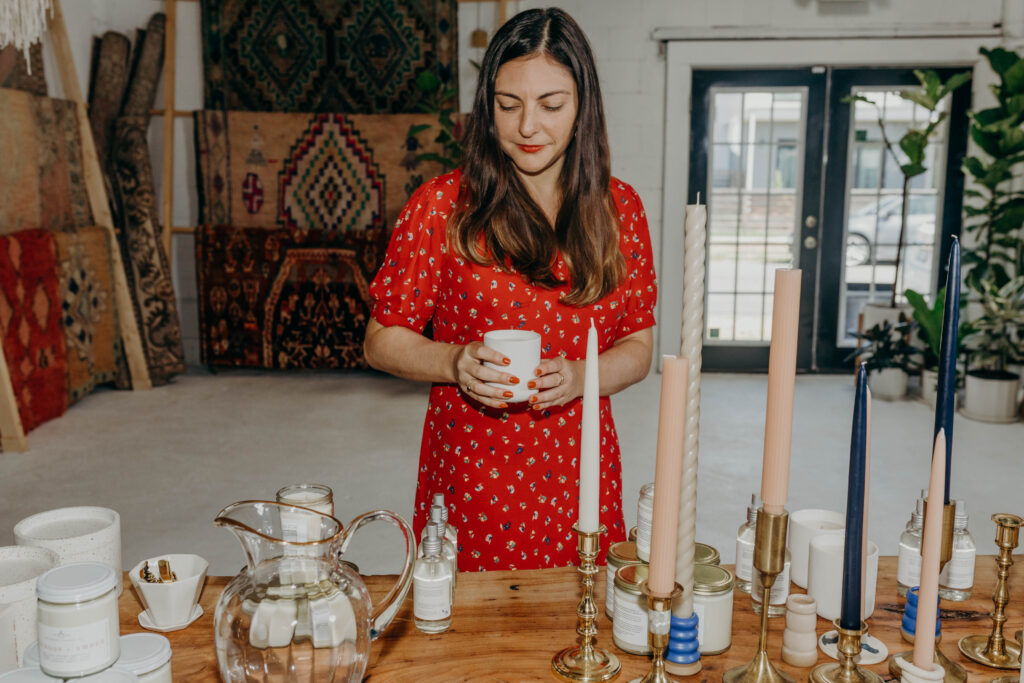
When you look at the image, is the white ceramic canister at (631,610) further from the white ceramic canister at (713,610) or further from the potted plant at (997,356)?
the potted plant at (997,356)

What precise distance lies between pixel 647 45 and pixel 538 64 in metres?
4.41

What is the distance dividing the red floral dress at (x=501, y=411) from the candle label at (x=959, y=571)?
1.75 ft

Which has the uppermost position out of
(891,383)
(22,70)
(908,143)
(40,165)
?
(22,70)

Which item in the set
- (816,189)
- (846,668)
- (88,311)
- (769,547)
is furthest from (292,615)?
(816,189)

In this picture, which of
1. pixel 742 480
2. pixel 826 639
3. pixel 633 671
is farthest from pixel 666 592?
pixel 742 480

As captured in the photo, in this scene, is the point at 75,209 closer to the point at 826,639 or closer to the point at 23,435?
the point at 23,435

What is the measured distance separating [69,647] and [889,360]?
5.00 metres

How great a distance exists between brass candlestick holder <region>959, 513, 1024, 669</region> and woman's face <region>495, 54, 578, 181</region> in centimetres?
81

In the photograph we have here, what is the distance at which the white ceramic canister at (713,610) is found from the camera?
0.92 m

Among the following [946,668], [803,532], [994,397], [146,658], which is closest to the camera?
[146,658]

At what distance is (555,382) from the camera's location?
3.84 ft

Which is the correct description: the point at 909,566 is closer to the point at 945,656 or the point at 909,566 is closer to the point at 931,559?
the point at 945,656

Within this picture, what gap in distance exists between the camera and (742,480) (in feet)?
11.8

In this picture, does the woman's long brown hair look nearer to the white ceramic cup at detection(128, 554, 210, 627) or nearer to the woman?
the woman
